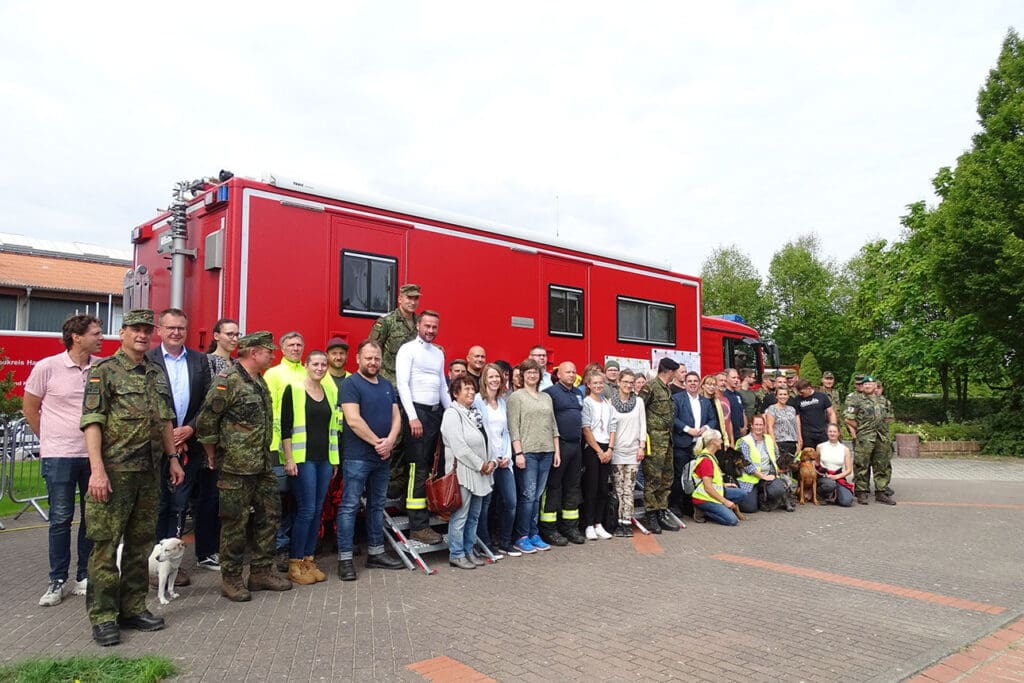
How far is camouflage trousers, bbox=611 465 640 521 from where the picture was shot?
767 centimetres

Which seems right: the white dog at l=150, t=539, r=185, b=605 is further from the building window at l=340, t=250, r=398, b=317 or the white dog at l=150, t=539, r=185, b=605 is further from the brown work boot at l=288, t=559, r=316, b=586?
the building window at l=340, t=250, r=398, b=317

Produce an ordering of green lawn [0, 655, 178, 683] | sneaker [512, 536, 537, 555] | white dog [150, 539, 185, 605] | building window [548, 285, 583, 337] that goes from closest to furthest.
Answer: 1. green lawn [0, 655, 178, 683]
2. white dog [150, 539, 185, 605]
3. sneaker [512, 536, 537, 555]
4. building window [548, 285, 583, 337]

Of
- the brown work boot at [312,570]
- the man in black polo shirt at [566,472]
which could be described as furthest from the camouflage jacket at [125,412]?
the man in black polo shirt at [566,472]

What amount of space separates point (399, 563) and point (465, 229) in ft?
13.2

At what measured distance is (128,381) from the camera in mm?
4488

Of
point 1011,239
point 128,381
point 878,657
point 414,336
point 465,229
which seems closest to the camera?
point 878,657

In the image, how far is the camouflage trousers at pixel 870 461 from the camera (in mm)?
10164

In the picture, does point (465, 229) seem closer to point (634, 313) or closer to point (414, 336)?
point (414, 336)

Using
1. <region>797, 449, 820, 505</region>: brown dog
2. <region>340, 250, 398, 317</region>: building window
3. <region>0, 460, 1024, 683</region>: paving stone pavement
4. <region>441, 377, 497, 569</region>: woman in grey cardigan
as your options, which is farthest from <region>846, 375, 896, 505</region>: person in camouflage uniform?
<region>340, 250, 398, 317</region>: building window

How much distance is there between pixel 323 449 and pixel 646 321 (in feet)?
21.5

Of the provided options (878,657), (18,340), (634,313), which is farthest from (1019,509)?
(18,340)

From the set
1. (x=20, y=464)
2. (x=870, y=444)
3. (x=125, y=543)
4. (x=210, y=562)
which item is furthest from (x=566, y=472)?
(x=20, y=464)

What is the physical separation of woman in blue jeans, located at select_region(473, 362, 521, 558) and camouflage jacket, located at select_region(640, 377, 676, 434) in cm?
215

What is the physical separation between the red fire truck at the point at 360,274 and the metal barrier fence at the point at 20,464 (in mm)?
2832
